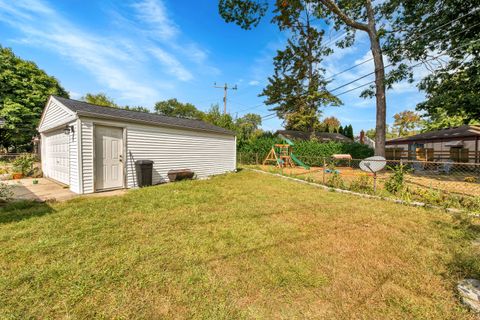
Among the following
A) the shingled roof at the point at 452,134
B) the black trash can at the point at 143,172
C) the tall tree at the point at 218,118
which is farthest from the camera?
the tall tree at the point at 218,118

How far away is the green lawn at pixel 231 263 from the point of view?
1.88m

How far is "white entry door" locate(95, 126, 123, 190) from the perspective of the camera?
647 centimetres

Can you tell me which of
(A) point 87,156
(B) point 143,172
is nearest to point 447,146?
(B) point 143,172

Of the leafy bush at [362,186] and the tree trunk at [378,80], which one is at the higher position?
the tree trunk at [378,80]

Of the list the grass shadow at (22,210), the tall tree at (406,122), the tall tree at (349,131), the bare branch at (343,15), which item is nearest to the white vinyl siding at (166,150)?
the grass shadow at (22,210)

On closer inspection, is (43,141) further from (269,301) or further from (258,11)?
(258,11)

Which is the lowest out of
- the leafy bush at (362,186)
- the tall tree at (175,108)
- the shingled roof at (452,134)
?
the leafy bush at (362,186)

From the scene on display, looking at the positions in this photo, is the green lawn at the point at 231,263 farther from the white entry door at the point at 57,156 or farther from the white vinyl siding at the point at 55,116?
the white vinyl siding at the point at 55,116

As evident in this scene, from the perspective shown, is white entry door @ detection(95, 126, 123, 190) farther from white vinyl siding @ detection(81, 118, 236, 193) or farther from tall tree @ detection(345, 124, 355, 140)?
tall tree @ detection(345, 124, 355, 140)

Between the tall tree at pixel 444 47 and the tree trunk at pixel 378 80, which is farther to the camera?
the tree trunk at pixel 378 80

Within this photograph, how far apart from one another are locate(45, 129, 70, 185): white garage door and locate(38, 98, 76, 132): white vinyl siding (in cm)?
37

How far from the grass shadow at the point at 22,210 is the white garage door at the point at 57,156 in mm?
2552

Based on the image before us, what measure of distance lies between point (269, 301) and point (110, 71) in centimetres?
1408

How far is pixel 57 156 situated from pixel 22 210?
471 cm
